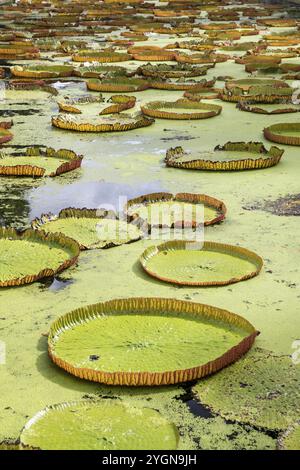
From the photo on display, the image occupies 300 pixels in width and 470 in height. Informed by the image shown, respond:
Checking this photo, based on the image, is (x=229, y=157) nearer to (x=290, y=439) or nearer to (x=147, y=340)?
(x=147, y=340)

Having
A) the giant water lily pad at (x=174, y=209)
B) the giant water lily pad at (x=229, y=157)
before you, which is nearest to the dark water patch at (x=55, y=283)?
the giant water lily pad at (x=174, y=209)

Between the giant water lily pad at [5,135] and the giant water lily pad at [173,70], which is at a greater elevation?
the giant water lily pad at [173,70]

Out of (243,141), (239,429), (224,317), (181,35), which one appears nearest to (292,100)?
(243,141)

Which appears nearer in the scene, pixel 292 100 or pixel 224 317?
pixel 224 317

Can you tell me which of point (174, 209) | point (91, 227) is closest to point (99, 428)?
point (91, 227)

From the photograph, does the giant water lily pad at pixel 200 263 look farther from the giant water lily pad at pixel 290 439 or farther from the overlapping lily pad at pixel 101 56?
the overlapping lily pad at pixel 101 56
